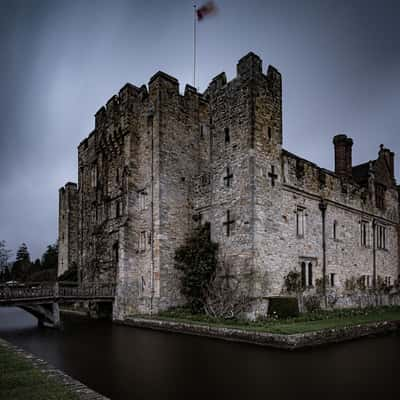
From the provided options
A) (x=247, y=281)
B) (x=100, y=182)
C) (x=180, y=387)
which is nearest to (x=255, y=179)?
(x=247, y=281)

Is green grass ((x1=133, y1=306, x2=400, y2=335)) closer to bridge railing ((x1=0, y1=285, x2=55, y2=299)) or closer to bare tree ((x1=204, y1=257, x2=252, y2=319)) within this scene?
bare tree ((x1=204, y1=257, x2=252, y2=319))

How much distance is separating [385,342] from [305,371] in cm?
598

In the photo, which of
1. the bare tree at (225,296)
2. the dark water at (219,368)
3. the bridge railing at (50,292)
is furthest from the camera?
the bridge railing at (50,292)

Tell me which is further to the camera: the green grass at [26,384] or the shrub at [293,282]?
the shrub at [293,282]

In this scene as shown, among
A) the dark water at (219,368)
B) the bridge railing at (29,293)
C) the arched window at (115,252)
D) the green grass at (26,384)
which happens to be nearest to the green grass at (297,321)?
the dark water at (219,368)

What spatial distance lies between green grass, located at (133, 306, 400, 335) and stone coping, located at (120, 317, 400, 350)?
0.29 meters

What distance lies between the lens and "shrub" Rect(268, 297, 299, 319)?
53.5ft

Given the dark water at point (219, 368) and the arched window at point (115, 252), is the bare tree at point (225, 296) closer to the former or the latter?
the dark water at point (219, 368)

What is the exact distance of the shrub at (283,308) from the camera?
53.5 ft

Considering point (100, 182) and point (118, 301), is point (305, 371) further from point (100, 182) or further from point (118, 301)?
point (100, 182)

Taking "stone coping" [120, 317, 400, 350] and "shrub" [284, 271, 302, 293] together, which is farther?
"shrub" [284, 271, 302, 293]

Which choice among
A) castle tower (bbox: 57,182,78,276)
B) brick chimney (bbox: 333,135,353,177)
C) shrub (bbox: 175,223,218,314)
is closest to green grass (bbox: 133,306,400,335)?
shrub (bbox: 175,223,218,314)

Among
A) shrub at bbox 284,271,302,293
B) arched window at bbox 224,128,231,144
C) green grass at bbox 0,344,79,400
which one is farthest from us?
arched window at bbox 224,128,231,144

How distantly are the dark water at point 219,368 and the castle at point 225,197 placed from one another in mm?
5601
